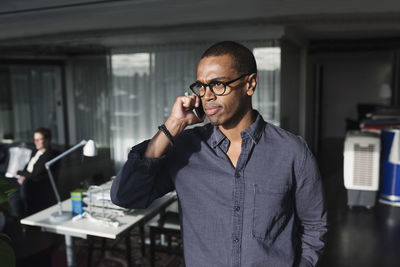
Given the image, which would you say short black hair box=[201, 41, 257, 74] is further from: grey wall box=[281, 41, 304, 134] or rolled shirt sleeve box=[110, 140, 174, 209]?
grey wall box=[281, 41, 304, 134]

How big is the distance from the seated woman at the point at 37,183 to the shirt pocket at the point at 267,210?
3.72 m

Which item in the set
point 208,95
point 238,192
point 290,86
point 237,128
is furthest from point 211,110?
point 290,86

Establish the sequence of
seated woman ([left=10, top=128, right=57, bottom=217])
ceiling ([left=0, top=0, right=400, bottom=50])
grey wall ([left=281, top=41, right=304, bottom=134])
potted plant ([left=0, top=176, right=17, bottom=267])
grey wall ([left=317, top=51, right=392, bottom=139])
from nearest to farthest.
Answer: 1. potted plant ([left=0, top=176, right=17, bottom=267])
2. ceiling ([left=0, top=0, right=400, bottom=50])
3. seated woman ([left=10, top=128, right=57, bottom=217])
4. grey wall ([left=281, top=41, right=304, bottom=134])
5. grey wall ([left=317, top=51, right=392, bottom=139])

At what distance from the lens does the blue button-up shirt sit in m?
1.35

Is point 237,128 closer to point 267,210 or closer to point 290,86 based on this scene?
point 267,210

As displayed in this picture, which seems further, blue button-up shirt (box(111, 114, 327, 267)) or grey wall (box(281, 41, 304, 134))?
grey wall (box(281, 41, 304, 134))

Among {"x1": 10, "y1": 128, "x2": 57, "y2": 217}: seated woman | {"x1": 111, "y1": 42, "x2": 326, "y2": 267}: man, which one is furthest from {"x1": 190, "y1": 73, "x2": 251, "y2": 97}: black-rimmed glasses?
{"x1": 10, "y1": 128, "x2": 57, "y2": 217}: seated woman

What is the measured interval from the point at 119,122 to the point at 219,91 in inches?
228

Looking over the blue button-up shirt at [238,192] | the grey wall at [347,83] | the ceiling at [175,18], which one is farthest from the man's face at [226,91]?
the grey wall at [347,83]

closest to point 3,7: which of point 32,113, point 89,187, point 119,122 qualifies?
point 89,187

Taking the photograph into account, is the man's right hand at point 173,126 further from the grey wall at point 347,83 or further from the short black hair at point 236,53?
the grey wall at point 347,83

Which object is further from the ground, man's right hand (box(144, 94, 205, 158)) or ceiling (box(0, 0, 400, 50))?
ceiling (box(0, 0, 400, 50))

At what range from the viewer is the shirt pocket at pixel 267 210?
1340 millimetres

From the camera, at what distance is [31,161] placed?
4.66m
